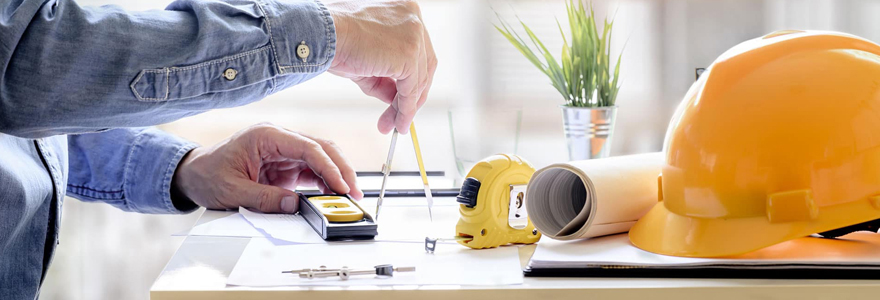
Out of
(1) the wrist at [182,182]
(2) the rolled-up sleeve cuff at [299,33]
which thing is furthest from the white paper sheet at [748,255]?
(1) the wrist at [182,182]

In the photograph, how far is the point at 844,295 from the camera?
1.71 ft

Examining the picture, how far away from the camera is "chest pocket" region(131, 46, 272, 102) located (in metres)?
0.59

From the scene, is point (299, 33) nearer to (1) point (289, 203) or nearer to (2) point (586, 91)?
(1) point (289, 203)

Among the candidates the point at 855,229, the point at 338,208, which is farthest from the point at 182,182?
the point at 855,229

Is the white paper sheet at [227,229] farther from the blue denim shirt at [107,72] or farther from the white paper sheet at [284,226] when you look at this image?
the blue denim shirt at [107,72]

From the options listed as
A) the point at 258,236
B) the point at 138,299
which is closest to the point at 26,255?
the point at 258,236

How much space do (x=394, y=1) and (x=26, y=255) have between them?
45 cm

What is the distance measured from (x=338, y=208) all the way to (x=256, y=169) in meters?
0.17

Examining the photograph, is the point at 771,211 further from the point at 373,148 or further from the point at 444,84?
the point at 373,148

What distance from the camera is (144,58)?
0.58 m

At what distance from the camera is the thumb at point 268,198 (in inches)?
32.5

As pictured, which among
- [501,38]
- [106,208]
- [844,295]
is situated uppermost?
[501,38]

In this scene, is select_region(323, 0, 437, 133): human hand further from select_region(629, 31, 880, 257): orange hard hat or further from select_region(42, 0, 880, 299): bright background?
select_region(42, 0, 880, 299): bright background

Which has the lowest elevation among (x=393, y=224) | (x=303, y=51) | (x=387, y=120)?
(x=393, y=224)
